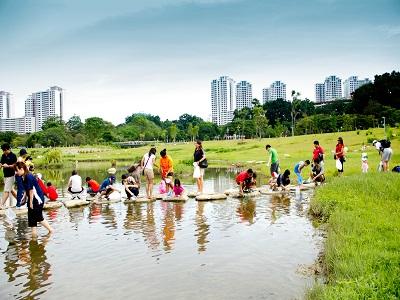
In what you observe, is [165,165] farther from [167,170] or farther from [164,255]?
[164,255]

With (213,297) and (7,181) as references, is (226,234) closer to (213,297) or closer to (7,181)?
(213,297)

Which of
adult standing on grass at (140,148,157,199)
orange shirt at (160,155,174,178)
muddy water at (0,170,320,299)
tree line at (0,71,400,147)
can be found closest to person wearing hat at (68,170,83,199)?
muddy water at (0,170,320,299)

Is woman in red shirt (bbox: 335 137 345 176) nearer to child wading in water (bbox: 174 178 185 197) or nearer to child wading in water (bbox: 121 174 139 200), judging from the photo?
child wading in water (bbox: 174 178 185 197)

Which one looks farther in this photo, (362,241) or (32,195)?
(32,195)

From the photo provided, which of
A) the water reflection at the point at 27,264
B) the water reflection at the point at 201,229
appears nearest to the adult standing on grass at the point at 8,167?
the water reflection at the point at 27,264

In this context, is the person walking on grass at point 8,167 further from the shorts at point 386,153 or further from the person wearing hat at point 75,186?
the shorts at point 386,153

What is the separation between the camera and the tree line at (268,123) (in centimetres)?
8825

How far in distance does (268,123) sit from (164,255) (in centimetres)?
12163

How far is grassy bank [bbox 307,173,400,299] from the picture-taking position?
601 centimetres

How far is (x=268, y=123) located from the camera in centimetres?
12888

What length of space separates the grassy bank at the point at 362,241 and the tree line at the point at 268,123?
64278mm

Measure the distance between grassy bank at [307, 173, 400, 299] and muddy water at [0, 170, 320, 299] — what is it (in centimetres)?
75

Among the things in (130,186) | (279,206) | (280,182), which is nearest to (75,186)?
(130,186)

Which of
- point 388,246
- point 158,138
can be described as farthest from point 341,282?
point 158,138
